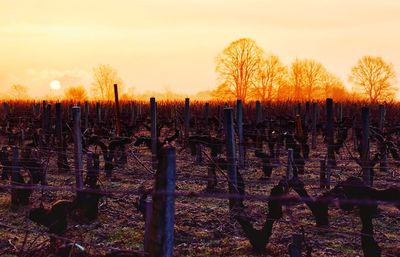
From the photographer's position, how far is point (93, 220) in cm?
835

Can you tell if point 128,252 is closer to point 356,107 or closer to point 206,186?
point 206,186

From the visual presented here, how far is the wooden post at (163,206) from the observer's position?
364 centimetres

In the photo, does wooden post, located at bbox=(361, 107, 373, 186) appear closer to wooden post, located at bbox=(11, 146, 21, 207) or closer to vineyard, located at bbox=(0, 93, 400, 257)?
vineyard, located at bbox=(0, 93, 400, 257)

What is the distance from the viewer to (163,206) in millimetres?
3666

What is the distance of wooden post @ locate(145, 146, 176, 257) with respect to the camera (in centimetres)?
364

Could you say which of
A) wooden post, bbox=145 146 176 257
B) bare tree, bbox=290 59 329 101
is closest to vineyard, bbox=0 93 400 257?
wooden post, bbox=145 146 176 257

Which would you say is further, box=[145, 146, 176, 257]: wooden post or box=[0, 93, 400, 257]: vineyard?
box=[0, 93, 400, 257]: vineyard

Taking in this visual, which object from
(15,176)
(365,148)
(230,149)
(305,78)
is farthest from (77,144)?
(305,78)

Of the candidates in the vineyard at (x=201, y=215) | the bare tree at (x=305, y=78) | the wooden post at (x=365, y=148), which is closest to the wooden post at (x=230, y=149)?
the vineyard at (x=201, y=215)

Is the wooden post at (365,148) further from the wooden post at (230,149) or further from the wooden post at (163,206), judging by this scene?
the wooden post at (163,206)

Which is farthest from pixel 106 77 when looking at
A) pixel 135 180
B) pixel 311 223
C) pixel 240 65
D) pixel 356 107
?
pixel 311 223

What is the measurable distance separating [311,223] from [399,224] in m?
1.29

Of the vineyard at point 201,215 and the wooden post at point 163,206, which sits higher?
the wooden post at point 163,206

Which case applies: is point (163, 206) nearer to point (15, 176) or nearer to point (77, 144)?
point (77, 144)
